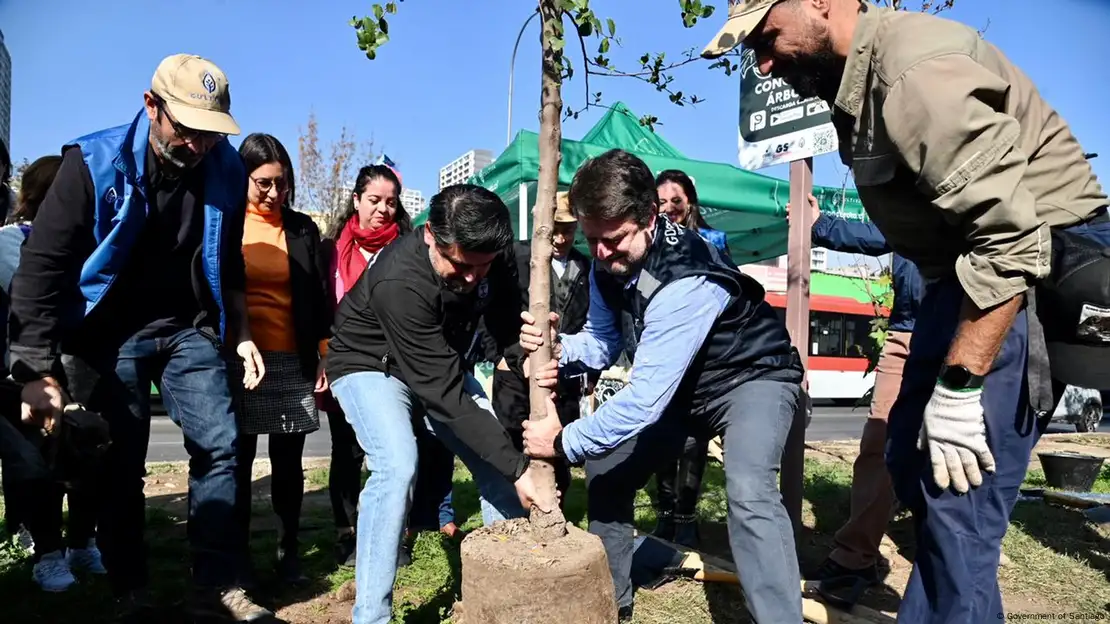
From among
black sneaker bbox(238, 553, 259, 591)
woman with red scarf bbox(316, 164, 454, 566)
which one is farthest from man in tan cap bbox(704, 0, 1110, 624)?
black sneaker bbox(238, 553, 259, 591)

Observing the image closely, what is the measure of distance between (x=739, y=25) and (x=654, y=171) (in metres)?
4.56

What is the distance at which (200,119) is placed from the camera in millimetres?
2633

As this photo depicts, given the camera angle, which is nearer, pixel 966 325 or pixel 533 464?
pixel 966 325

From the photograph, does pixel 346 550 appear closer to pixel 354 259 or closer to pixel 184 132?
pixel 354 259

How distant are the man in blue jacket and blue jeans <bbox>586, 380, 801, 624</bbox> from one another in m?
0.98

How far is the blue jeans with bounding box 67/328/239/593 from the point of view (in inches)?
110

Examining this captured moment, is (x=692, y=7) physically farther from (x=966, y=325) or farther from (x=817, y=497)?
(x=817, y=497)

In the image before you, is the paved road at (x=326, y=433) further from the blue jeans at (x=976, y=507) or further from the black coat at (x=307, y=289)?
the blue jeans at (x=976, y=507)

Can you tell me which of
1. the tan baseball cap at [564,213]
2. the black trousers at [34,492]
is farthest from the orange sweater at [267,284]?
the tan baseball cap at [564,213]

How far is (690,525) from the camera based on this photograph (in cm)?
407

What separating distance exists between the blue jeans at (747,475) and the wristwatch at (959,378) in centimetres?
79

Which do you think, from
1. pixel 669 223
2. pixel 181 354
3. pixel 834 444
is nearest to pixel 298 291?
pixel 181 354

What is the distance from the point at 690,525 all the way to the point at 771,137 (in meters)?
2.16

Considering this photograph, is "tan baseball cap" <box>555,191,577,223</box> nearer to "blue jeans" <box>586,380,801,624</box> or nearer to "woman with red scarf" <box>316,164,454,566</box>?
"woman with red scarf" <box>316,164,454,566</box>
